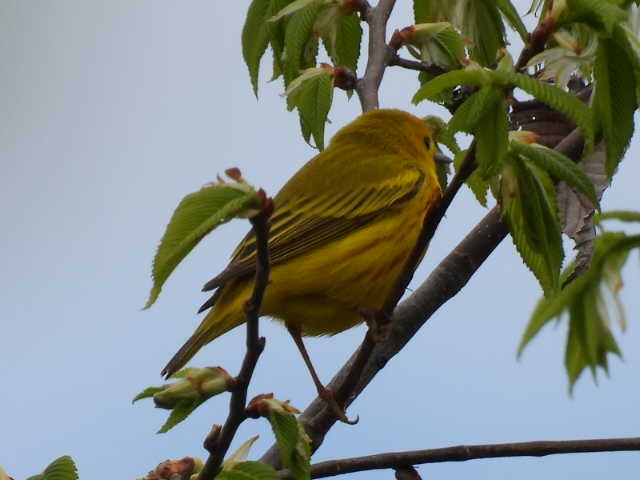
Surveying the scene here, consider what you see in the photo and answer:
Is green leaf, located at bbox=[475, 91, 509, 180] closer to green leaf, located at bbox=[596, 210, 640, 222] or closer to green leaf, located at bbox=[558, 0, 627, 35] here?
green leaf, located at bbox=[558, 0, 627, 35]

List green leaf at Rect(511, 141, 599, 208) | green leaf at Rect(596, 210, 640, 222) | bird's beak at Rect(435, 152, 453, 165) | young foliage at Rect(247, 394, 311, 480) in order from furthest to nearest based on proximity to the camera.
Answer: bird's beak at Rect(435, 152, 453, 165), green leaf at Rect(596, 210, 640, 222), young foliage at Rect(247, 394, 311, 480), green leaf at Rect(511, 141, 599, 208)

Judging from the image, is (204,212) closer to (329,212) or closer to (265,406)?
(265,406)

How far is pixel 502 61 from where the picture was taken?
2334 mm

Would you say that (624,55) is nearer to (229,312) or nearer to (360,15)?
(360,15)

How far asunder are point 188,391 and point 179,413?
9cm

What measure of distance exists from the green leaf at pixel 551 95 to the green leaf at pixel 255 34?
1.57m

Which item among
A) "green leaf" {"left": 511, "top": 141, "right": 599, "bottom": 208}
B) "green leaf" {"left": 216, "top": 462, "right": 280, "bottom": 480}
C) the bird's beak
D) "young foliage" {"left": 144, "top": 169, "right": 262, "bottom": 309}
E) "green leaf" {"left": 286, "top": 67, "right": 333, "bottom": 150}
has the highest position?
"green leaf" {"left": 286, "top": 67, "right": 333, "bottom": 150}

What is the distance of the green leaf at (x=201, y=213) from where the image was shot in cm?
208

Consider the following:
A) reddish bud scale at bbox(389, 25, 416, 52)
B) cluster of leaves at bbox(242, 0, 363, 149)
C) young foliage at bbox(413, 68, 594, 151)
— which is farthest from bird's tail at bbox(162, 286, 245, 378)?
young foliage at bbox(413, 68, 594, 151)

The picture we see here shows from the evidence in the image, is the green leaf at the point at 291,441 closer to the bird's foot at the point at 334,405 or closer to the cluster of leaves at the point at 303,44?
the bird's foot at the point at 334,405

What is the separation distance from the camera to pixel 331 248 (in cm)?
436

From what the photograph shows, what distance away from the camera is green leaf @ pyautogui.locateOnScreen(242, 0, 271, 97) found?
3713mm

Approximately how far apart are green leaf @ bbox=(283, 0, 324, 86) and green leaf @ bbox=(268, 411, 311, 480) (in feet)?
4.83

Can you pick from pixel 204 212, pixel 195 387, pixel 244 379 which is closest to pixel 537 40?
pixel 204 212
